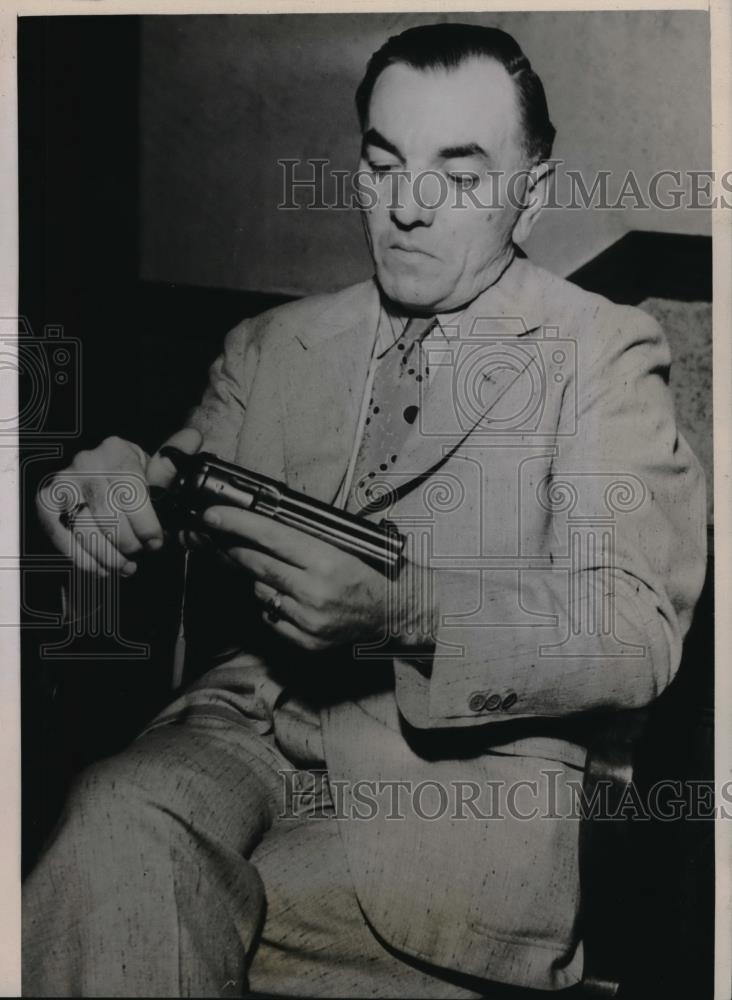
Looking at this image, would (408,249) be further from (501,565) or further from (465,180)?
(501,565)

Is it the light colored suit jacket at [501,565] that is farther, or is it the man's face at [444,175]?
the man's face at [444,175]

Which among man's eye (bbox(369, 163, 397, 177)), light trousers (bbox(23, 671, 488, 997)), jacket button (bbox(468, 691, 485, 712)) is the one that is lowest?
light trousers (bbox(23, 671, 488, 997))

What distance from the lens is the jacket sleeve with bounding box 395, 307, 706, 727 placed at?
122 centimetres

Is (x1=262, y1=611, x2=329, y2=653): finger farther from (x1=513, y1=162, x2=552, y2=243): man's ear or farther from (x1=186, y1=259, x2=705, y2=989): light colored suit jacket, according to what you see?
(x1=513, y1=162, x2=552, y2=243): man's ear

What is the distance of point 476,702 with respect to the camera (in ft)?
3.96

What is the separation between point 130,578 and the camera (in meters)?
1.36

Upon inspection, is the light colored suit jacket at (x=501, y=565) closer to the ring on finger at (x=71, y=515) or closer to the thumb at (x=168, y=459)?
the thumb at (x=168, y=459)

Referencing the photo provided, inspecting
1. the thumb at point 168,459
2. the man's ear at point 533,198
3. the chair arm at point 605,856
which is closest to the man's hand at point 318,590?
the thumb at point 168,459

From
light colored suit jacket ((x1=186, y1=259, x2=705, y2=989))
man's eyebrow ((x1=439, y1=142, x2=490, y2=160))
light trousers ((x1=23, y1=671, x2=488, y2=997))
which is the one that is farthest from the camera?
man's eyebrow ((x1=439, y1=142, x2=490, y2=160))

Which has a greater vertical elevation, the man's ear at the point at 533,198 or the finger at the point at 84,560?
the man's ear at the point at 533,198

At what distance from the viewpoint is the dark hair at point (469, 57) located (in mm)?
1339

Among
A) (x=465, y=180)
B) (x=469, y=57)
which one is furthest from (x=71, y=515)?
(x=469, y=57)

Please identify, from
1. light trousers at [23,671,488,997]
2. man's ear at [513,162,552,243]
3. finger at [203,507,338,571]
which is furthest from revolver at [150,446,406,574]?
man's ear at [513,162,552,243]

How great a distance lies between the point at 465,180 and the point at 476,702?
65 centimetres
